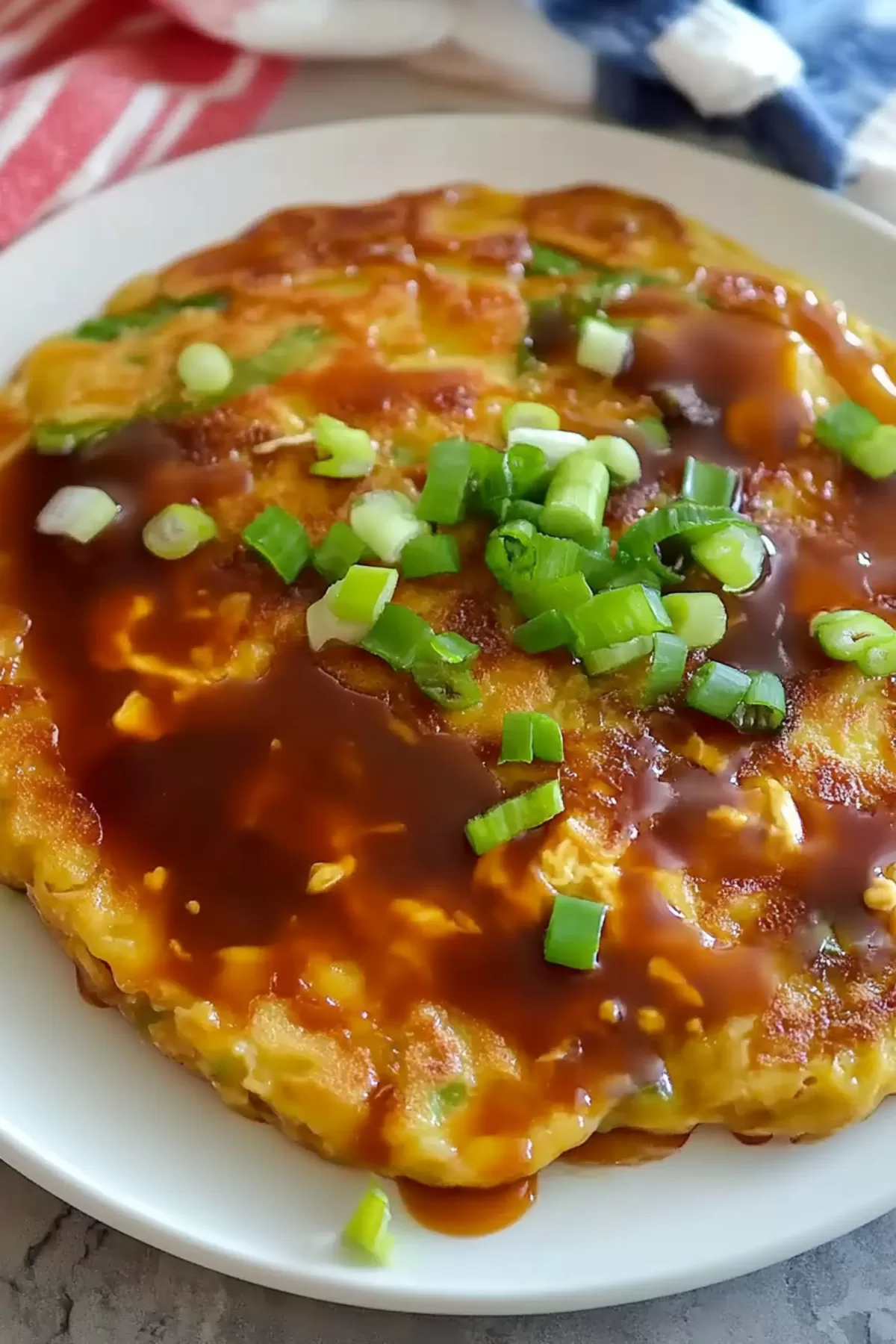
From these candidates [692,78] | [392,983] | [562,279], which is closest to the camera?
[392,983]

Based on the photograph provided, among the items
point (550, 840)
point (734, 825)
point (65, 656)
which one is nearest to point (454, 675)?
point (550, 840)

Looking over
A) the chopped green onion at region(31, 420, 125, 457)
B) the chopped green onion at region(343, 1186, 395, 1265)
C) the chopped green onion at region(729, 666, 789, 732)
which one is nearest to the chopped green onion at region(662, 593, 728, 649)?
the chopped green onion at region(729, 666, 789, 732)

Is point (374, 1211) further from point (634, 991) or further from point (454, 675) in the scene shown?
point (454, 675)

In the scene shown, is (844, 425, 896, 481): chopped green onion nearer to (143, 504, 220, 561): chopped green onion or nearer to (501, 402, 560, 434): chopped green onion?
(501, 402, 560, 434): chopped green onion

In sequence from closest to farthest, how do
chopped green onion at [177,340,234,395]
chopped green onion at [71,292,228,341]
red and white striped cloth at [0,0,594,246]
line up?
chopped green onion at [177,340,234,395]
chopped green onion at [71,292,228,341]
red and white striped cloth at [0,0,594,246]

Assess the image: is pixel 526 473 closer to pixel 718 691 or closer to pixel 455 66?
pixel 718 691

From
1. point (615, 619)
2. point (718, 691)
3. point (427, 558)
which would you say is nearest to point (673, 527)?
point (615, 619)

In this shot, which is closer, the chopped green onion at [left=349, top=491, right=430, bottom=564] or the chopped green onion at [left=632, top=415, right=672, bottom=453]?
the chopped green onion at [left=349, top=491, right=430, bottom=564]

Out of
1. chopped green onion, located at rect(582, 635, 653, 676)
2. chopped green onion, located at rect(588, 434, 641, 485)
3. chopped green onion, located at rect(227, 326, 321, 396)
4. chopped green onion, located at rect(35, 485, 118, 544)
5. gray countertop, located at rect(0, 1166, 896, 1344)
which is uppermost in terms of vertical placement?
chopped green onion, located at rect(227, 326, 321, 396)
